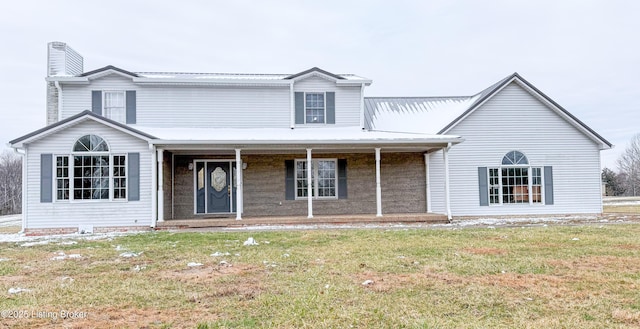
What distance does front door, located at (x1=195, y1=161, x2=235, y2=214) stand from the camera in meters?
16.5

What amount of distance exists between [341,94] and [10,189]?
1920 inches

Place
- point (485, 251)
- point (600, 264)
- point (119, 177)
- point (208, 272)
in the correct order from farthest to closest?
1. point (119, 177)
2. point (485, 251)
3. point (600, 264)
4. point (208, 272)

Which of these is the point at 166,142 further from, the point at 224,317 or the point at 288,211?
the point at 224,317

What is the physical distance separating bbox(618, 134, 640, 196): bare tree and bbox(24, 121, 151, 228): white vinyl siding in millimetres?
60257

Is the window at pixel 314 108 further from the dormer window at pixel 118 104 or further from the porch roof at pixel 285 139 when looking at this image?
the dormer window at pixel 118 104

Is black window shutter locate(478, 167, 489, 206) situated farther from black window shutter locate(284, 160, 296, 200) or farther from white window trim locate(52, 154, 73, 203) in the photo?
white window trim locate(52, 154, 73, 203)

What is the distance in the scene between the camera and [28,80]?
96.9ft

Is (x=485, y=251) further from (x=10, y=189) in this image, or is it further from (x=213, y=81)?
(x=10, y=189)

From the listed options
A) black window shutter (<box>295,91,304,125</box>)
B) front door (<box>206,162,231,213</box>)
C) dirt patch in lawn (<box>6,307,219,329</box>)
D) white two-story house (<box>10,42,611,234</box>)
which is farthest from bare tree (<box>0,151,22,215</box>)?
dirt patch in lawn (<box>6,307,219,329</box>)

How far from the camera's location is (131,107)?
16359 mm

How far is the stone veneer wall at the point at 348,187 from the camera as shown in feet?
53.6

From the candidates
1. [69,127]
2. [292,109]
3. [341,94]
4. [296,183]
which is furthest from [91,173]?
[341,94]

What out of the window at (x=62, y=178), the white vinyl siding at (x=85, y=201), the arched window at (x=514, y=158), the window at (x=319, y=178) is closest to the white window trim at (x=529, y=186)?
the arched window at (x=514, y=158)

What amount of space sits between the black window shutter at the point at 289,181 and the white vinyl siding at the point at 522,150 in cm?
499
